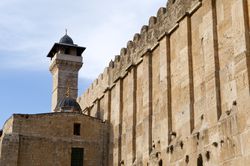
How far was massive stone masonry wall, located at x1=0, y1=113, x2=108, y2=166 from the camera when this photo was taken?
Result: 1009 inches

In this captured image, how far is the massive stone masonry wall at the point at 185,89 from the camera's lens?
15.8 metres

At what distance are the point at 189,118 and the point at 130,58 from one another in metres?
7.77

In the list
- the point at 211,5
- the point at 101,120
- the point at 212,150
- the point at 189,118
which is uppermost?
the point at 211,5

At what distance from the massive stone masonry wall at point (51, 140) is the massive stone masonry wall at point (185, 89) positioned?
3.22 feet

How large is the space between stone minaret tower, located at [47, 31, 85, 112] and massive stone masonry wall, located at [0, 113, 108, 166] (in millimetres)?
15567

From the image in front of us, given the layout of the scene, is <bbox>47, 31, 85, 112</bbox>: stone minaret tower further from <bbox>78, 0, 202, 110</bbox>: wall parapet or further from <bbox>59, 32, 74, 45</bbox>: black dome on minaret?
<bbox>78, 0, 202, 110</bbox>: wall parapet

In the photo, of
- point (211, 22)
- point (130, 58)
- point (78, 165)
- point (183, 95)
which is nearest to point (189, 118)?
point (183, 95)

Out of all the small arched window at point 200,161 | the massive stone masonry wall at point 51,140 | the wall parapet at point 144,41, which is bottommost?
the small arched window at point 200,161

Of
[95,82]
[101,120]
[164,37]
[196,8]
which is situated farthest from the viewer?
[95,82]

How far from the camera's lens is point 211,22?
17.9m

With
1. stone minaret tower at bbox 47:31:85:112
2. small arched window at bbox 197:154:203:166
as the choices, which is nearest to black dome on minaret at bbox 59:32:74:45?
stone minaret tower at bbox 47:31:85:112

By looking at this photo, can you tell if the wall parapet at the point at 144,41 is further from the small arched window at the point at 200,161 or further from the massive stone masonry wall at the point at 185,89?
the small arched window at the point at 200,161

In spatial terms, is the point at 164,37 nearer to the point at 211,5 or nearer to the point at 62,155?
the point at 211,5

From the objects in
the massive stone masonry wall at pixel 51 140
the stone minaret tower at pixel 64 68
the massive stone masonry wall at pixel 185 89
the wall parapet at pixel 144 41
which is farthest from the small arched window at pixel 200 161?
the stone minaret tower at pixel 64 68
